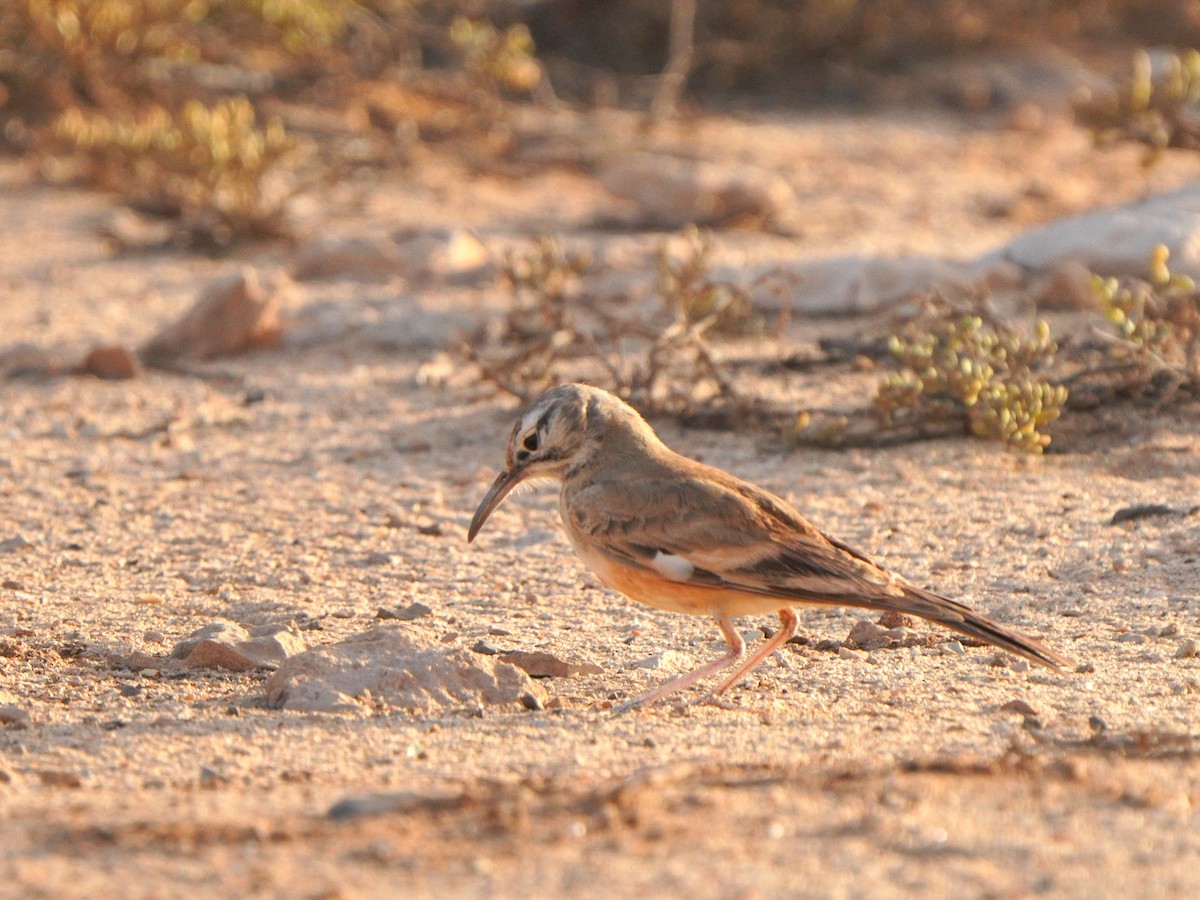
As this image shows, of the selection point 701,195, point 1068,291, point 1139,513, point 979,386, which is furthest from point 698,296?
point 701,195

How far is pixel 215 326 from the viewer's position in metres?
8.34

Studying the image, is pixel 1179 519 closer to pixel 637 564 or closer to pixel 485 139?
pixel 637 564

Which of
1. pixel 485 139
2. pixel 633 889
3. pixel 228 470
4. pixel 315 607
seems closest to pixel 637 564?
pixel 315 607

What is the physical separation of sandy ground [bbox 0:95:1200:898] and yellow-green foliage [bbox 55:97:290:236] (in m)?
0.78

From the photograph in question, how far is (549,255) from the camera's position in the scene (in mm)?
7945

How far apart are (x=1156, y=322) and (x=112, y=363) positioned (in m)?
4.64

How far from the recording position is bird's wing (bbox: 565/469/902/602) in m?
4.41

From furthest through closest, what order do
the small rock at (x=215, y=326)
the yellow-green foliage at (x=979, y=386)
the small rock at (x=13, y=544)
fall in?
the small rock at (x=215, y=326), the yellow-green foliage at (x=979, y=386), the small rock at (x=13, y=544)

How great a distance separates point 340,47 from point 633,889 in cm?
1084

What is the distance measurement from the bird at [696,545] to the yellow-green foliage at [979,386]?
1.90 m

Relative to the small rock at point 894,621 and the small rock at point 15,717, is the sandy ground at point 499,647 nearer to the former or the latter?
the small rock at point 15,717

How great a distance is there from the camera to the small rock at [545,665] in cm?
475

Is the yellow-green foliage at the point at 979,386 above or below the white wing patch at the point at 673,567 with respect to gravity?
above

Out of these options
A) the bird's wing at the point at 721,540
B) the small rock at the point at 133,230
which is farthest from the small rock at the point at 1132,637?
the small rock at the point at 133,230
